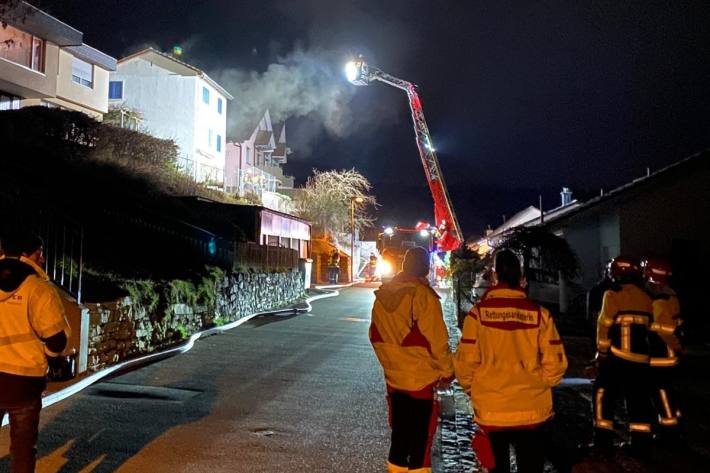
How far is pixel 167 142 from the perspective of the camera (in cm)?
2716

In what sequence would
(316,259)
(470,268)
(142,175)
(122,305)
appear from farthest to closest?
(316,259)
(142,175)
(470,268)
(122,305)

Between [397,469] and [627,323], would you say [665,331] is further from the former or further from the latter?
[397,469]

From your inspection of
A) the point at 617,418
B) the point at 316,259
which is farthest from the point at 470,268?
the point at 316,259

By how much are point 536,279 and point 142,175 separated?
14.8 metres

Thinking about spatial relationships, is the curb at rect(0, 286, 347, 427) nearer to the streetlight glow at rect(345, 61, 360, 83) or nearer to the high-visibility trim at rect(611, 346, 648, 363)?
the high-visibility trim at rect(611, 346, 648, 363)

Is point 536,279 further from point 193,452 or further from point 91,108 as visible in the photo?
point 91,108

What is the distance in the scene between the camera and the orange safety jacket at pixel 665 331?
555 cm

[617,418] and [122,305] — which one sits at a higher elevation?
[122,305]

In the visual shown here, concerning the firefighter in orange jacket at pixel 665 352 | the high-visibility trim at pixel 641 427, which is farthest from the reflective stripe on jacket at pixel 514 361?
the firefighter in orange jacket at pixel 665 352

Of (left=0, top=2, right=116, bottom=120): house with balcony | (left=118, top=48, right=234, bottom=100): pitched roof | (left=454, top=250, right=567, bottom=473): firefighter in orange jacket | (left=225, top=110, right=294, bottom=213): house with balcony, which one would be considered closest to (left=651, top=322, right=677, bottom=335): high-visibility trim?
(left=454, top=250, right=567, bottom=473): firefighter in orange jacket

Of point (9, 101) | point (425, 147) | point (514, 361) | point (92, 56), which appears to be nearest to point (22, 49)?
point (9, 101)

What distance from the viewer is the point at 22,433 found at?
11.7 feet

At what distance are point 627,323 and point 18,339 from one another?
16.2ft

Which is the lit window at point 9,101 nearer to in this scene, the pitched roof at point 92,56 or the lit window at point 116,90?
the pitched roof at point 92,56
